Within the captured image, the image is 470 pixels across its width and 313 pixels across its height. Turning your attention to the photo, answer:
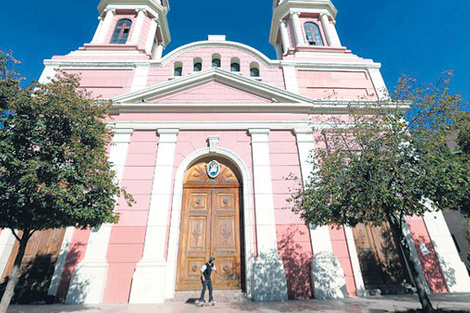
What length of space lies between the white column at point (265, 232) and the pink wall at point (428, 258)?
17.8ft

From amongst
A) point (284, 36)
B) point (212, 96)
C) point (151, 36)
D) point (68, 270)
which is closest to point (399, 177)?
point (212, 96)

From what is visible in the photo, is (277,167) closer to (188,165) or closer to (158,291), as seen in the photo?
(188,165)

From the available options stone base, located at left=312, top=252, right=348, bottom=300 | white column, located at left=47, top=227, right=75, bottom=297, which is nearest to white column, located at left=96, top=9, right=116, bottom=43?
white column, located at left=47, top=227, right=75, bottom=297

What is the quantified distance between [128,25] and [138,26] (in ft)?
4.53

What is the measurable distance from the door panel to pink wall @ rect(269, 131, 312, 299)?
1728mm

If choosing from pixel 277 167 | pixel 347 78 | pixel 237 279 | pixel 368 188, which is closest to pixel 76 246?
pixel 237 279

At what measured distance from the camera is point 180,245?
9156 mm

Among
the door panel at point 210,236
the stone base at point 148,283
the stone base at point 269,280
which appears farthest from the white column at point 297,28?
the stone base at point 148,283

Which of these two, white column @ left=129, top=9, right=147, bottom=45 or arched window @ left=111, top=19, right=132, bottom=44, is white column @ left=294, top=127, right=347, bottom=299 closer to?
white column @ left=129, top=9, right=147, bottom=45

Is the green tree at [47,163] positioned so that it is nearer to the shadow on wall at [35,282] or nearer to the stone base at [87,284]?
the stone base at [87,284]

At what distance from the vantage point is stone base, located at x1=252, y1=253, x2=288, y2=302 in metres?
7.83

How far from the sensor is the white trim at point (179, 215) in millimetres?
8234

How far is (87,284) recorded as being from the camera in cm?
794

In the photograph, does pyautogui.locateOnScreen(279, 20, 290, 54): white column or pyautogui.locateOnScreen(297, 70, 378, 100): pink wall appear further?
pyautogui.locateOnScreen(279, 20, 290, 54): white column
